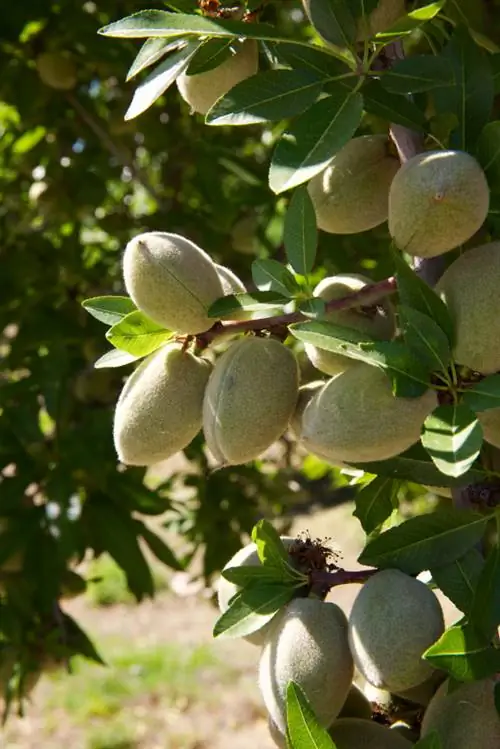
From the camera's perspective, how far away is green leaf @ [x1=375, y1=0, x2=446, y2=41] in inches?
31.2

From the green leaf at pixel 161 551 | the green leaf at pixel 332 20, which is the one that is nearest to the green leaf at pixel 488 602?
the green leaf at pixel 332 20

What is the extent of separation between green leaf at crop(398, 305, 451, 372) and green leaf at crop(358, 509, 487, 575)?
0.52 ft

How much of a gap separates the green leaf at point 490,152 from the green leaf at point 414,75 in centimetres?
7

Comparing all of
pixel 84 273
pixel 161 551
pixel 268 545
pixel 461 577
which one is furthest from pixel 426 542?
pixel 84 273

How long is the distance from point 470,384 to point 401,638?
0.71ft

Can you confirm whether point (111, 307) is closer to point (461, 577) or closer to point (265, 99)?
point (265, 99)

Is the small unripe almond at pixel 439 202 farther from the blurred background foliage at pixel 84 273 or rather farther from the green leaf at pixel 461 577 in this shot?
the blurred background foliage at pixel 84 273

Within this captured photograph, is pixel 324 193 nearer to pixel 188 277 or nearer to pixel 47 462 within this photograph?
pixel 188 277

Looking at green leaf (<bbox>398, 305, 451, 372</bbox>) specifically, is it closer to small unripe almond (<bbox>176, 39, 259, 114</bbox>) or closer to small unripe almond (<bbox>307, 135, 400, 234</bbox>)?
small unripe almond (<bbox>307, 135, 400, 234</bbox>)

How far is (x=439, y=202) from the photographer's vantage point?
0.78 metres

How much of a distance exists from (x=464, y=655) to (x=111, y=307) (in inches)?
17.9

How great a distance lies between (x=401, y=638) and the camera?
82 centimetres

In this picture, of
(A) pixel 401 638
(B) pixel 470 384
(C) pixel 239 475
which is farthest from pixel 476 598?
(C) pixel 239 475

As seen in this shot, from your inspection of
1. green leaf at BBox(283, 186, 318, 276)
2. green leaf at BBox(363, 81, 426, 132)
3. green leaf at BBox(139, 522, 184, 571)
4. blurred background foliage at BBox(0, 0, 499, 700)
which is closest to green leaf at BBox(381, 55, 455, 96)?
green leaf at BBox(363, 81, 426, 132)
